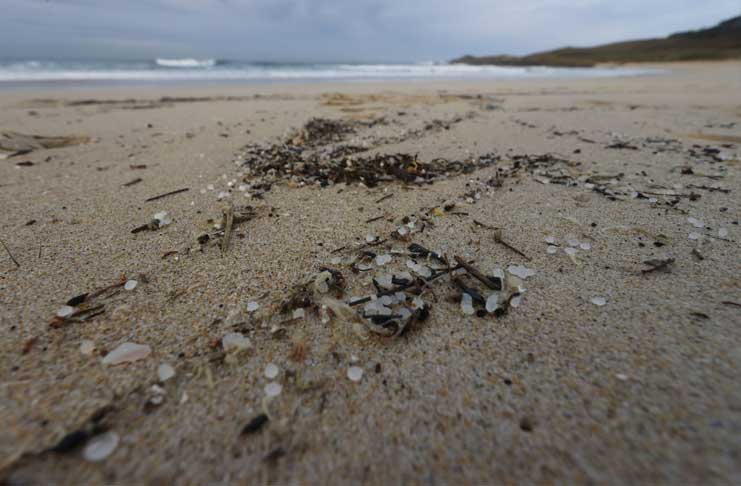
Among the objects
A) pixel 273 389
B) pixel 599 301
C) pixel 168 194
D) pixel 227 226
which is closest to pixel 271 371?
pixel 273 389

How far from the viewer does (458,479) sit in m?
0.80

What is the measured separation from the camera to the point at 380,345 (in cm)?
119

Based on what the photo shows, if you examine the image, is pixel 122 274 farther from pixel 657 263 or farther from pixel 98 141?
pixel 98 141

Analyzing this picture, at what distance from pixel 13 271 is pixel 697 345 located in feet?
9.10

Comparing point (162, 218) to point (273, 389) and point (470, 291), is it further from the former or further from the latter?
point (470, 291)

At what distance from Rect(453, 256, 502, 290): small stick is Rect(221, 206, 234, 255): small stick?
3.95ft

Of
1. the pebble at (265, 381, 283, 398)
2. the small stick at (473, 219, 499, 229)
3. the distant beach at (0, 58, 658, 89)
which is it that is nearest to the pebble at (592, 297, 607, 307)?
the small stick at (473, 219, 499, 229)

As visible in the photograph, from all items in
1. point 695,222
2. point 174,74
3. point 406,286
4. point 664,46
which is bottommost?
point 406,286

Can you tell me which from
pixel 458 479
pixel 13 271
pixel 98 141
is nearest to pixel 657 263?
pixel 458 479

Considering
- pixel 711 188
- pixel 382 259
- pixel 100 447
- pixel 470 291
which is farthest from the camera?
pixel 711 188

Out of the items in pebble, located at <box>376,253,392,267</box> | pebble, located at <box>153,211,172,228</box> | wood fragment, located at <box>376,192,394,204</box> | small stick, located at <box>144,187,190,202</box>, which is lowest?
pebble, located at <box>376,253,392,267</box>

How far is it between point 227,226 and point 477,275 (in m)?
1.39

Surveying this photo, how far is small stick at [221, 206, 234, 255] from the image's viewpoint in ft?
5.75

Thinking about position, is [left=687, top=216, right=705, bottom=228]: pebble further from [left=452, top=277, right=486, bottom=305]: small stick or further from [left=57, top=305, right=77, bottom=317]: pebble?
[left=57, top=305, right=77, bottom=317]: pebble
